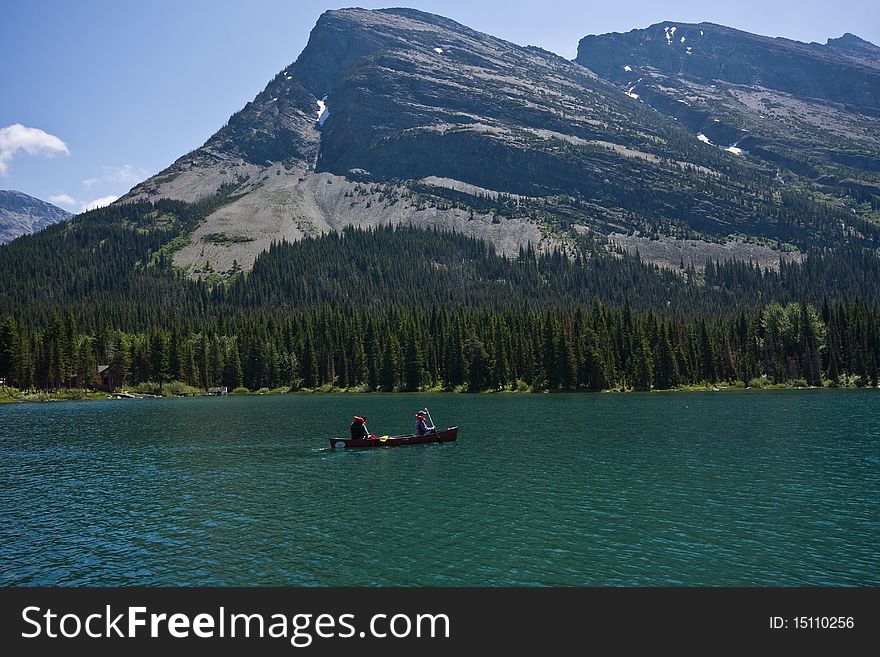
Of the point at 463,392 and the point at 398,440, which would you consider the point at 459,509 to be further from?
the point at 463,392

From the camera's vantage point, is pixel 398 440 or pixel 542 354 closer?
pixel 398 440

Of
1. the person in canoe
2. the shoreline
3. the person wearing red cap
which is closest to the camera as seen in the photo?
the person wearing red cap

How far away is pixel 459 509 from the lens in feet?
124

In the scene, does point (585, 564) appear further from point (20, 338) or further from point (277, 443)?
point (20, 338)

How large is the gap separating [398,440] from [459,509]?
28.7 m

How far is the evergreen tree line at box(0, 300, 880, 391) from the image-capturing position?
16375 centimetres

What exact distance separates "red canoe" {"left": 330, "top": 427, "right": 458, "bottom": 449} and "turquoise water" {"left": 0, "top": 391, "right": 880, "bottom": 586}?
6.53 ft

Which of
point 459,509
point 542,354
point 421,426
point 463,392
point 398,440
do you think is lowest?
point 463,392

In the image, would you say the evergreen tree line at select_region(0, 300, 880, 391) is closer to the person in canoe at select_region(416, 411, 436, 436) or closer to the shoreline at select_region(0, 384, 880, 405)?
the shoreline at select_region(0, 384, 880, 405)

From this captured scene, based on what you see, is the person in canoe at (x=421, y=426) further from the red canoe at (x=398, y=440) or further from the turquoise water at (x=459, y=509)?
the turquoise water at (x=459, y=509)

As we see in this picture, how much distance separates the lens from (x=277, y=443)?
228 ft

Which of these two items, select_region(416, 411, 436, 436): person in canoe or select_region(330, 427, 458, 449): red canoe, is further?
select_region(416, 411, 436, 436): person in canoe

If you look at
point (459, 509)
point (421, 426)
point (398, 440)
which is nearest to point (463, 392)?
point (421, 426)

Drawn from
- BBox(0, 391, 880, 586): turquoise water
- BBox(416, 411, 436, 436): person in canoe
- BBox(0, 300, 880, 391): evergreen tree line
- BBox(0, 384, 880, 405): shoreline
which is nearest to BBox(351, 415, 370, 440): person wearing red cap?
BBox(0, 391, 880, 586): turquoise water
